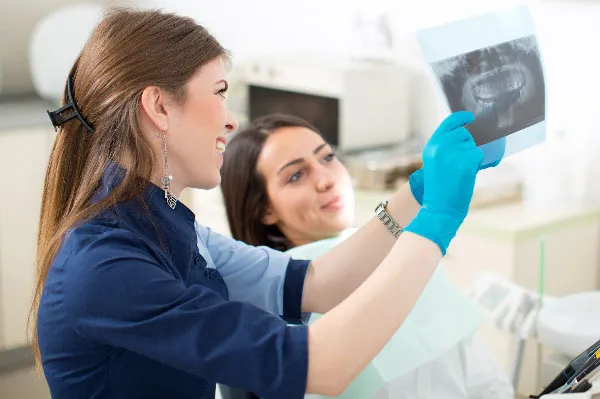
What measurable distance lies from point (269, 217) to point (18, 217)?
1.84 metres

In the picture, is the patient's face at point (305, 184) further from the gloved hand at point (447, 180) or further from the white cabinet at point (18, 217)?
the white cabinet at point (18, 217)

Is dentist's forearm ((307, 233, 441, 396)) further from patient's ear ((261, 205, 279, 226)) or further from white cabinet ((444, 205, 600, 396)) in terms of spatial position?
white cabinet ((444, 205, 600, 396))

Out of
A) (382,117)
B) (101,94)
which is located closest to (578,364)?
(101,94)

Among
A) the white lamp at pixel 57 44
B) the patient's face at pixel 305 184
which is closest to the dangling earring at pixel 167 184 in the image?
the patient's face at pixel 305 184

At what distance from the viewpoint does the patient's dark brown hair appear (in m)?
1.85

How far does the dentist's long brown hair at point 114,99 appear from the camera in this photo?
113cm

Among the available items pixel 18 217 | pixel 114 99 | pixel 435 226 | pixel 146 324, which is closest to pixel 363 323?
pixel 435 226

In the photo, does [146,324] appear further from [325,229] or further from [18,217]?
[18,217]

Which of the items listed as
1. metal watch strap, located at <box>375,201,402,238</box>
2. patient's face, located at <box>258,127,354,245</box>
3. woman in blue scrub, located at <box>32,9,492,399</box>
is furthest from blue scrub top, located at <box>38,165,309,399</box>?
patient's face, located at <box>258,127,354,245</box>

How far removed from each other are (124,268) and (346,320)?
28cm

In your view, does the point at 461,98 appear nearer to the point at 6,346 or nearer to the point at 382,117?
the point at 382,117

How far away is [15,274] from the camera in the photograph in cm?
336

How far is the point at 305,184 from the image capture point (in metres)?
1.80

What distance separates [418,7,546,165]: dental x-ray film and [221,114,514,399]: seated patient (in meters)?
0.48
